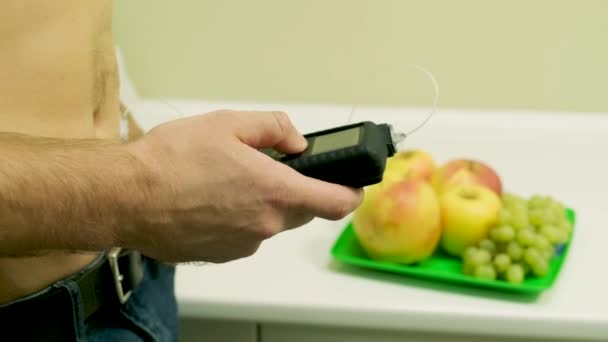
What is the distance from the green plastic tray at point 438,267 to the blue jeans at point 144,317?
0.82ft

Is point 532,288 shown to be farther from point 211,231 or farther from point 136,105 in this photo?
point 136,105

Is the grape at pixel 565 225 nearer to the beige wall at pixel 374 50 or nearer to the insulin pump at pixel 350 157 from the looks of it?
the beige wall at pixel 374 50

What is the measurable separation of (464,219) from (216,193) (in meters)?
0.48

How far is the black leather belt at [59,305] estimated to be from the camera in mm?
571

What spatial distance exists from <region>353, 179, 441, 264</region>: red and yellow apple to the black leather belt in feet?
1.18

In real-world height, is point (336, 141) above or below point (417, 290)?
above

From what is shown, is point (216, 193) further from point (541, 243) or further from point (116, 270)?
point (541, 243)

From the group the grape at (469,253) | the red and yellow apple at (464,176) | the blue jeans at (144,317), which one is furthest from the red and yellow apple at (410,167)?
the blue jeans at (144,317)

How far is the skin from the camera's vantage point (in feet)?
1.59

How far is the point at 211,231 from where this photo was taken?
529 mm

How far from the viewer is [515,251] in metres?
0.89

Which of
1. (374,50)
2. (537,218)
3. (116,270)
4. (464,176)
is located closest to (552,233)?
(537,218)

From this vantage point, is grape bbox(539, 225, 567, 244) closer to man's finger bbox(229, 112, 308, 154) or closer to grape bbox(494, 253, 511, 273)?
grape bbox(494, 253, 511, 273)

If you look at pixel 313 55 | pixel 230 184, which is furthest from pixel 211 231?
pixel 313 55
